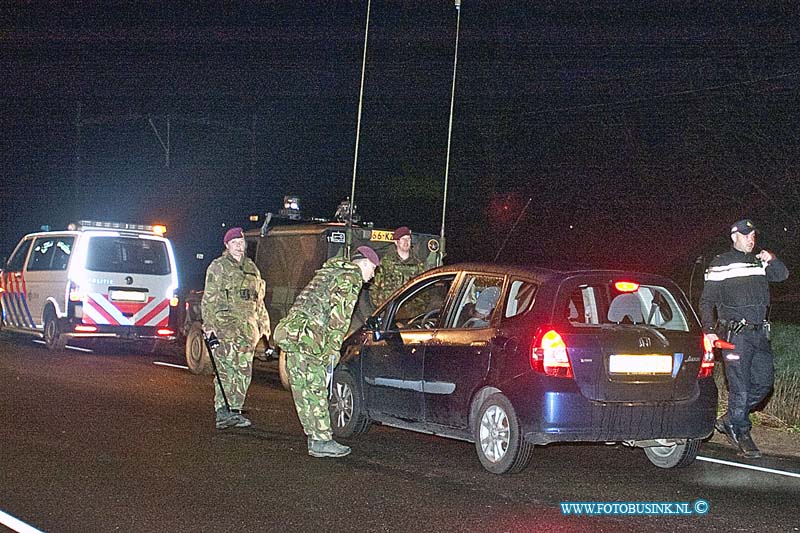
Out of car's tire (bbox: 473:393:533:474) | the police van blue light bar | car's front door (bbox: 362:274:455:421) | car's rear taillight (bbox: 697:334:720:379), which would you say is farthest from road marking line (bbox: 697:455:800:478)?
the police van blue light bar

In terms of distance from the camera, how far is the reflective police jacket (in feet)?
28.3

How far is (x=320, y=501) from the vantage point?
6.66 metres

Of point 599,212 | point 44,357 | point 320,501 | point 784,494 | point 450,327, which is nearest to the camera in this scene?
point 320,501

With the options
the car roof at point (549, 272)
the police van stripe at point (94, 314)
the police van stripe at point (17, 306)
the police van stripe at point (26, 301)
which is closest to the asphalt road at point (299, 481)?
the car roof at point (549, 272)

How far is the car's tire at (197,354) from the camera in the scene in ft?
46.2

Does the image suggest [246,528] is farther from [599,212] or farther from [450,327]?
[599,212]

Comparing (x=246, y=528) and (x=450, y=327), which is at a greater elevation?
(x=450, y=327)

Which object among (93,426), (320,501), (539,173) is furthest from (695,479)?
(539,173)

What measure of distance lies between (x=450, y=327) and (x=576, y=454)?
1.52 m

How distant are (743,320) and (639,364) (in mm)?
1613

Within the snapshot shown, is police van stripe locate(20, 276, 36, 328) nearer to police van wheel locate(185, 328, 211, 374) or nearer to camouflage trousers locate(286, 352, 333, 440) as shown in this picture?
police van wheel locate(185, 328, 211, 374)

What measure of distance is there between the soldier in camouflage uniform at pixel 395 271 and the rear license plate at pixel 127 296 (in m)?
6.05

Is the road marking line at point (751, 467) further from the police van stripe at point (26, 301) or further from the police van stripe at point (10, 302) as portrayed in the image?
the police van stripe at point (10, 302)

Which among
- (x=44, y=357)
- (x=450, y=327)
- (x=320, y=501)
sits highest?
(x=450, y=327)
